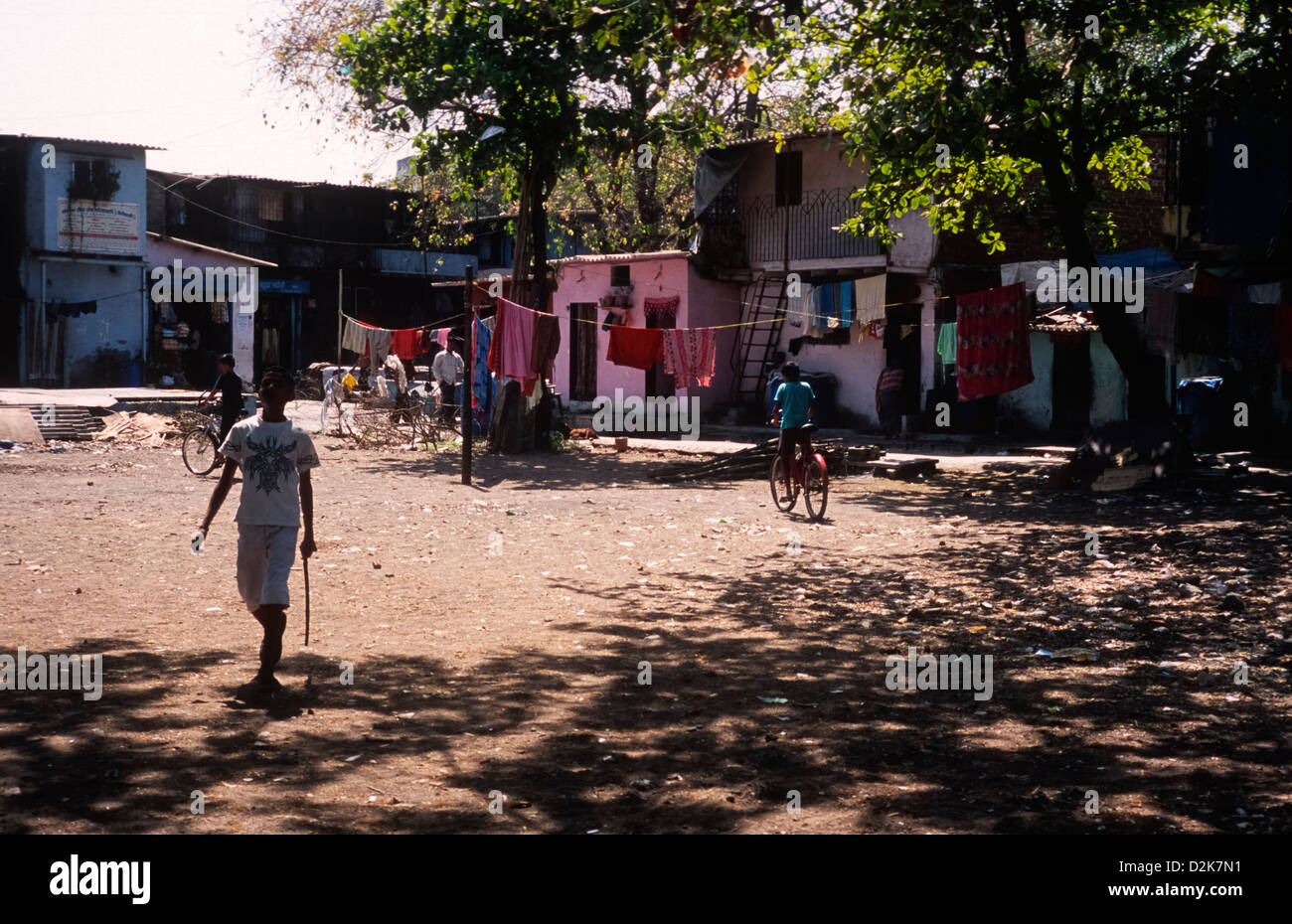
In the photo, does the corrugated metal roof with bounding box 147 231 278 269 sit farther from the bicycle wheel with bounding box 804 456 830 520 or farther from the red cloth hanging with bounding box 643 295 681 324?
the bicycle wheel with bounding box 804 456 830 520

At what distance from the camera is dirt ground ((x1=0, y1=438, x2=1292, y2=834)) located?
15.6ft

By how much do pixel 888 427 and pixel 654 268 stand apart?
25.3 ft

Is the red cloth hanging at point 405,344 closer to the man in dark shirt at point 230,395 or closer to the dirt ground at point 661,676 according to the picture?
the man in dark shirt at point 230,395

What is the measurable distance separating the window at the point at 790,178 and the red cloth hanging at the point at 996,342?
37.1 ft

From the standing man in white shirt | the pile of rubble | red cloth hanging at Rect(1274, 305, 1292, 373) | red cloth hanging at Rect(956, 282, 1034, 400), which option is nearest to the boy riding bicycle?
red cloth hanging at Rect(956, 282, 1034, 400)

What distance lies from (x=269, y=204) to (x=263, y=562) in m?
39.6

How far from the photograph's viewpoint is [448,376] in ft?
76.9

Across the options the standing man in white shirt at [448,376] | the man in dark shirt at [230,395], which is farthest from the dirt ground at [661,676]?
the standing man in white shirt at [448,376]

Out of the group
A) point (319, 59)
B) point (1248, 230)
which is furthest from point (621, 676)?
point (319, 59)

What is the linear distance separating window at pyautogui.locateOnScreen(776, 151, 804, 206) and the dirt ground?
16.9 meters

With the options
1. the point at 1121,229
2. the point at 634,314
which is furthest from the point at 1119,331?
the point at 634,314

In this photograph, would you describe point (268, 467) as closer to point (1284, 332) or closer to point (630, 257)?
point (1284, 332)

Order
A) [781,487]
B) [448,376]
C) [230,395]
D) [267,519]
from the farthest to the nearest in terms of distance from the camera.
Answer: [448,376] → [230,395] → [781,487] → [267,519]

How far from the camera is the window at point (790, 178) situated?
29.2 meters
